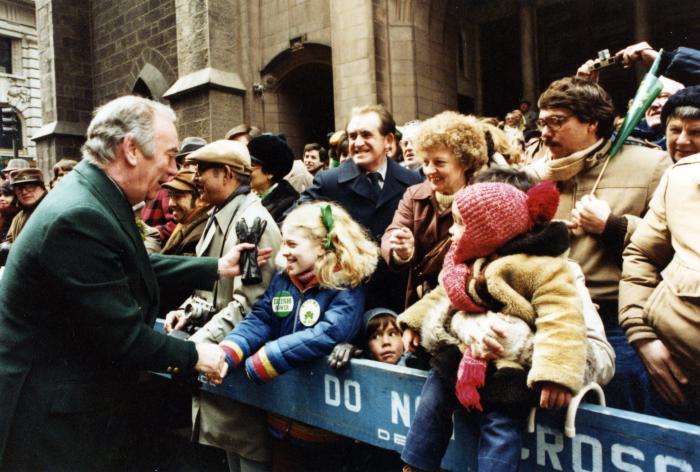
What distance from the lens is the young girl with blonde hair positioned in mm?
2623

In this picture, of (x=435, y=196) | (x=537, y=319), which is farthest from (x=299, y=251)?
(x=537, y=319)

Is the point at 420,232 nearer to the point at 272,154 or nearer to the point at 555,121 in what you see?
the point at 555,121

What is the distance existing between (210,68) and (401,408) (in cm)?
1007

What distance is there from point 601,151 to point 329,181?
1.78 metres

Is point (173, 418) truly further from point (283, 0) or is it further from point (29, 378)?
point (283, 0)

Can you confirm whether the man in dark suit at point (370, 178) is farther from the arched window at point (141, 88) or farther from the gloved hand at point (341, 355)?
the arched window at point (141, 88)

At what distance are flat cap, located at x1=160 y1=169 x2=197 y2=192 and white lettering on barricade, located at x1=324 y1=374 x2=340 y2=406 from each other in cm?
229

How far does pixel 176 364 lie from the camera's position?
2.34 m

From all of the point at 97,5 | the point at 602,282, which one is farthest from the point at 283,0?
the point at 602,282

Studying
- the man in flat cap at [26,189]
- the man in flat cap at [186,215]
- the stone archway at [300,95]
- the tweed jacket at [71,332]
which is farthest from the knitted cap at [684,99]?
the stone archway at [300,95]

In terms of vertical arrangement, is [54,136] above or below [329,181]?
above

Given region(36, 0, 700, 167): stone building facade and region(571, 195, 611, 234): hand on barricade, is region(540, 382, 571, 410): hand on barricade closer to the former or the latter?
region(571, 195, 611, 234): hand on barricade

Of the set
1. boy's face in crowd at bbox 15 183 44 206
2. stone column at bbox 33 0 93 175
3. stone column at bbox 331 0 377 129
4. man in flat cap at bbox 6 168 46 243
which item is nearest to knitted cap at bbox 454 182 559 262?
man in flat cap at bbox 6 168 46 243

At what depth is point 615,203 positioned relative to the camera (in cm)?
259
